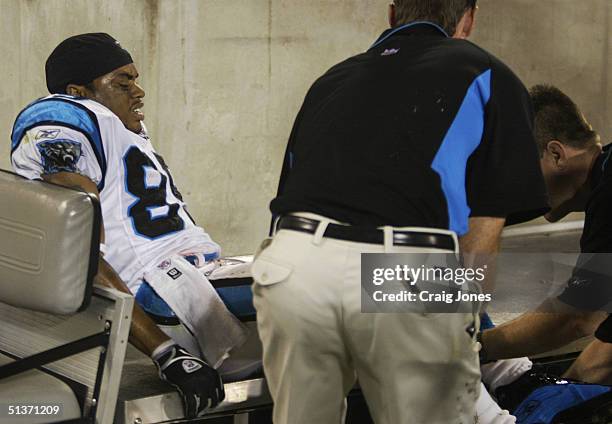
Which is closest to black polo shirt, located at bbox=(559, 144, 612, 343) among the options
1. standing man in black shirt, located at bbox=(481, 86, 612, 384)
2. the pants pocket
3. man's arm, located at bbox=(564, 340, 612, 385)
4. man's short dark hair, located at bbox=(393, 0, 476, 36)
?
standing man in black shirt, located at bbox=(481, 86, 612, 384)

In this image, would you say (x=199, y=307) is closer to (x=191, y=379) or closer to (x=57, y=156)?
(x=191, y=379)

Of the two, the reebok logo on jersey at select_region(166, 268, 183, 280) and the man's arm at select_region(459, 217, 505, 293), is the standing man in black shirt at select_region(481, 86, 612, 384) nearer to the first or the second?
the man's arm at select_region(459, 217, 505, 293)

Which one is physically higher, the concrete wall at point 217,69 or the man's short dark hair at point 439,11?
the man's short dark hair at point 439,11

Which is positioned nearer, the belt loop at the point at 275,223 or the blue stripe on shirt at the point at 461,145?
the blue stripe on shirt at the point at 461,145

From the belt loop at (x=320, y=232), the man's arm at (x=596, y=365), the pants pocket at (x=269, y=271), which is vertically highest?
the belt loop at (x=320, y=232)

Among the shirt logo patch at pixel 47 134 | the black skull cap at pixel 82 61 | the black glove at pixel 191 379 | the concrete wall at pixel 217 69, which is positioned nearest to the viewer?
the black glove at pixel 191 379

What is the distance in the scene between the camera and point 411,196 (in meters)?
1.88

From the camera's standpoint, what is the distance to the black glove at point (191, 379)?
2.44m

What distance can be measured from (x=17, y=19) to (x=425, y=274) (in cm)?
338

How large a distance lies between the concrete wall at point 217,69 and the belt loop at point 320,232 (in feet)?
10.3

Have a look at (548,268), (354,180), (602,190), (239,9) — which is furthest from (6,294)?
(548,268)

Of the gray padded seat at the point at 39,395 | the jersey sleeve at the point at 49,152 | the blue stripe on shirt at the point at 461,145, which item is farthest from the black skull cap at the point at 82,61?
the blue stripe on shirt at the point at 461,145

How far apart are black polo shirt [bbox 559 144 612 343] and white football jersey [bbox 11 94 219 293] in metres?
1.15

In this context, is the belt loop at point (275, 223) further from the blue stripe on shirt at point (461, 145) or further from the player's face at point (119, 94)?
the player's face at point (119, 94)
